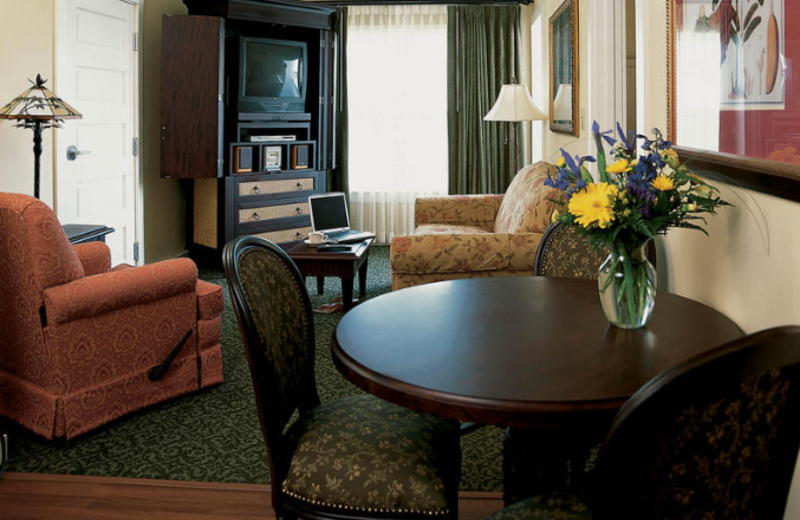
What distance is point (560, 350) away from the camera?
166cm

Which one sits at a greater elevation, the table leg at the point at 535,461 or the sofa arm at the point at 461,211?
the sofa arm at the point at 461,211

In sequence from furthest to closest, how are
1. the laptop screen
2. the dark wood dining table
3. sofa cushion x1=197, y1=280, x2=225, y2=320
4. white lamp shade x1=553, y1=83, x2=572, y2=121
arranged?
white lamp shade x1=553, y1=83, x2=572, y2=121
the laptop screen
sofa cushion x1=197, y1=280, x2=225, y2=320
the dark wood dining table

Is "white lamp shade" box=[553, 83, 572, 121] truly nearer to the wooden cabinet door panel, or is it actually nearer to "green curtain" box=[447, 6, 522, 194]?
"green curtain" box=[447, 6, 522, 194]

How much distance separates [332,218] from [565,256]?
9.00 ft

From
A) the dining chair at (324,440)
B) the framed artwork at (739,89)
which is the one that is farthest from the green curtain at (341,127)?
the dining chair at (324,440)

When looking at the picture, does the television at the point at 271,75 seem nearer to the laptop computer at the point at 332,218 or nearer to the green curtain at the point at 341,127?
the green curtain at the point at 341,127

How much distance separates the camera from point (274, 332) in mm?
1867

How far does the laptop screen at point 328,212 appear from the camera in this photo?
513cm

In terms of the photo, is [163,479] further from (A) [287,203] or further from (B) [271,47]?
(B) [271,47]

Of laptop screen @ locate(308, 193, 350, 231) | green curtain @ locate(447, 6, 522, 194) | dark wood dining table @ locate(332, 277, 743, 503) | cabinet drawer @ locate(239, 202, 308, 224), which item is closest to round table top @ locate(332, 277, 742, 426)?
dark wood dining table @ locate(332, 277, 743, 503)

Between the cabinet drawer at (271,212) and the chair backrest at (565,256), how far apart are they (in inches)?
165

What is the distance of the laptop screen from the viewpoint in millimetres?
5133

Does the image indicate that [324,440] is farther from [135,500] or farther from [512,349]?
[135,500]

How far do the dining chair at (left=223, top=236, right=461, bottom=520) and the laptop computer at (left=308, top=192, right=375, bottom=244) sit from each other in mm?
3013
